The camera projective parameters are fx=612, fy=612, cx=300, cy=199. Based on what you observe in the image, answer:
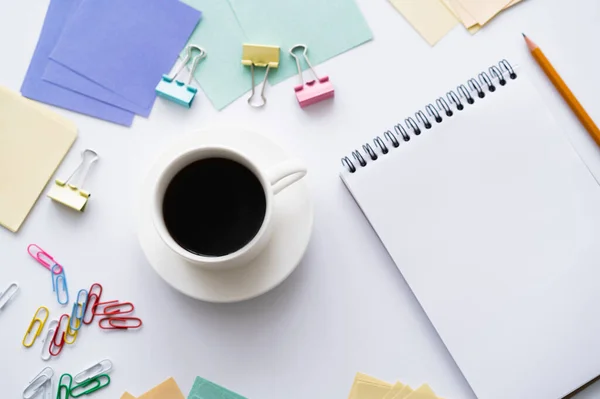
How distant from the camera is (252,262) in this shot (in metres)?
0.86

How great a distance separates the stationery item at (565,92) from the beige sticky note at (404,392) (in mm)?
487

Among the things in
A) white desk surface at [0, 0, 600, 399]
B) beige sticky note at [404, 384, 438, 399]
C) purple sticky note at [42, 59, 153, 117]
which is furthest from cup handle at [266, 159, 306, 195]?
beige sticky note at [404, 384, 438, 399]

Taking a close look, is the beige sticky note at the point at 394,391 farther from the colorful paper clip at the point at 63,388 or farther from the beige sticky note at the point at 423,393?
the colorful paper clip at the point at 63,388

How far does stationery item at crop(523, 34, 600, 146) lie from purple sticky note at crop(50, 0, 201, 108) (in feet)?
1.78

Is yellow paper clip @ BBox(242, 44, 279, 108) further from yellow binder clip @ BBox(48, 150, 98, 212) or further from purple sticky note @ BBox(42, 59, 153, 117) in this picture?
yellow binder clip @ BBox(48, 150, 98, 212)

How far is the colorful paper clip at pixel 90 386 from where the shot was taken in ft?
3.08

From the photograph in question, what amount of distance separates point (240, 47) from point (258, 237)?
1.15 feet

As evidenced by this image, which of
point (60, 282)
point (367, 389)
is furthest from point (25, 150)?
point (367, 389)

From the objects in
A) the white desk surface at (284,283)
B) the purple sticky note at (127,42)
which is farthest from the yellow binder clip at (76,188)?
the purple sticky note at (127,42)

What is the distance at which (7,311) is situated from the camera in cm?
95

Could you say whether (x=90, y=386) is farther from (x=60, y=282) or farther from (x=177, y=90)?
(x=177, y=90)

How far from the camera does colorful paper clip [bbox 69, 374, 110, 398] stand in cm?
94

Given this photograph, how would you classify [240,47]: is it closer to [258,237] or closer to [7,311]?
[258,237]

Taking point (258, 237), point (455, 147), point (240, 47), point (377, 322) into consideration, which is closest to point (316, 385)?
point (377, 322)
